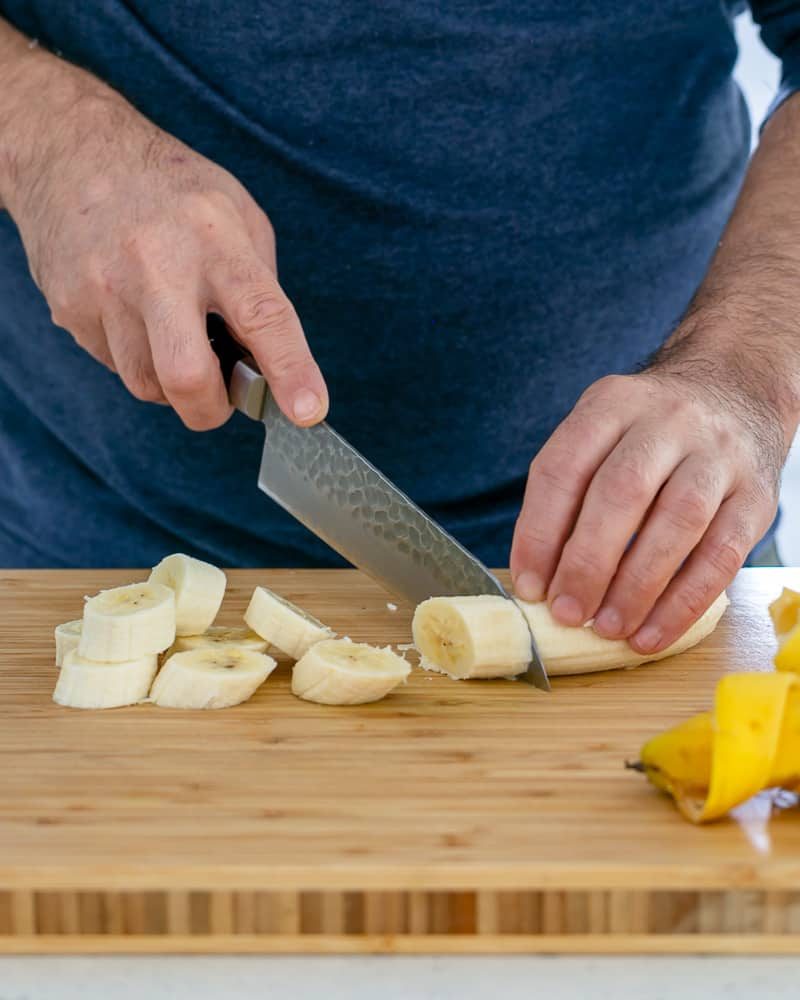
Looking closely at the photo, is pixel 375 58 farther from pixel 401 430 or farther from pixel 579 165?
pixel 401 430

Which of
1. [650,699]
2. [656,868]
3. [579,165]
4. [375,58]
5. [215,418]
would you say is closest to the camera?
[656,868]

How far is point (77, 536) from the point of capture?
7.18 feet

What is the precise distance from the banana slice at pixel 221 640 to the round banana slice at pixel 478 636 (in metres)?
0.22

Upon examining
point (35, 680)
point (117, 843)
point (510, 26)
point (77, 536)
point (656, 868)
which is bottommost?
point (77, 536)

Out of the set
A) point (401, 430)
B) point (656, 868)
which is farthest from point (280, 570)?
point (656, 868)

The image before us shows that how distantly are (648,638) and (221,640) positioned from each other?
0.53m

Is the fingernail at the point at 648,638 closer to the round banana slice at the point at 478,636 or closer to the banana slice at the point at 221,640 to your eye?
the round banana slice at the point at 478,636

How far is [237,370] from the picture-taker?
1.63 metres

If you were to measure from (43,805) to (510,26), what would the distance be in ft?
4.64

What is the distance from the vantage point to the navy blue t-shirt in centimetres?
195

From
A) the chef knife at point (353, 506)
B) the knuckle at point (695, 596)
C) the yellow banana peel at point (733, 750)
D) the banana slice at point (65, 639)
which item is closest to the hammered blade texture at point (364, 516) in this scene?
the chef knife at point (353, 506)

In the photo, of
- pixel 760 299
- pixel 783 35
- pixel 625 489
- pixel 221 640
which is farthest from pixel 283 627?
pixel 783 35

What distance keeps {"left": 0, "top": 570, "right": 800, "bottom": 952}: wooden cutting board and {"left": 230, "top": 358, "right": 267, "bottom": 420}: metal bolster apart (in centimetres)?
42

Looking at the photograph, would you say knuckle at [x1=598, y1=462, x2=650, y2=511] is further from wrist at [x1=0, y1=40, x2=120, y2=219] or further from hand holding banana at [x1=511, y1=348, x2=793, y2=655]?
wrist at [x1=0, y1=40, x2=120, y2=219]
